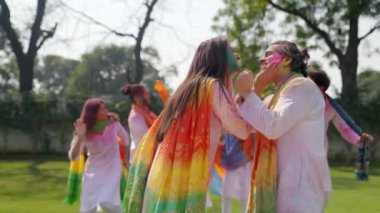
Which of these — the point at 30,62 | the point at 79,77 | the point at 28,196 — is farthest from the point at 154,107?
the point at 79,77

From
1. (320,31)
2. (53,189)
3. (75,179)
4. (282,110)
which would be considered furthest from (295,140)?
(320,31)

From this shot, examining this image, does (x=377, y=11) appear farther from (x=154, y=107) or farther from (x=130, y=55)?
(x=130, y=55)

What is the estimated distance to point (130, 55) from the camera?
229ft

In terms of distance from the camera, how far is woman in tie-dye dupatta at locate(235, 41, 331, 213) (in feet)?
12.3

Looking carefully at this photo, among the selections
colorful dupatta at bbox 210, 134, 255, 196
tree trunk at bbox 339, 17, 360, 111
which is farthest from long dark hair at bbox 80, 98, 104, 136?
tree trunk at bbox 339, 17, 360, 111

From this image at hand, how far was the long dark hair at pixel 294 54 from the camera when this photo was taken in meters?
4.01

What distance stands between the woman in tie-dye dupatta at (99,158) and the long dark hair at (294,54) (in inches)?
161

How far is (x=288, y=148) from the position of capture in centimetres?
381

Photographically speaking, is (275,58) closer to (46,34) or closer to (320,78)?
(320,78)

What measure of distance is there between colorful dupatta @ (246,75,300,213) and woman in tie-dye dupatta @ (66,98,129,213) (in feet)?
13.5

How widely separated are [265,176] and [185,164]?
1.45ft

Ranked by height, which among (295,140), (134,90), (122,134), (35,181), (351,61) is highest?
(351,61)

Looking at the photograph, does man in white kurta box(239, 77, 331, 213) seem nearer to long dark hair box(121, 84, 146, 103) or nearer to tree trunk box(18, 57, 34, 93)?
long dark hair box(121, 84, 146, 103)

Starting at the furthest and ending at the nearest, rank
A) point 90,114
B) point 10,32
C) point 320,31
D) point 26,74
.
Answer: point 10,32
point 26,74
point 320,31
point 90,114
